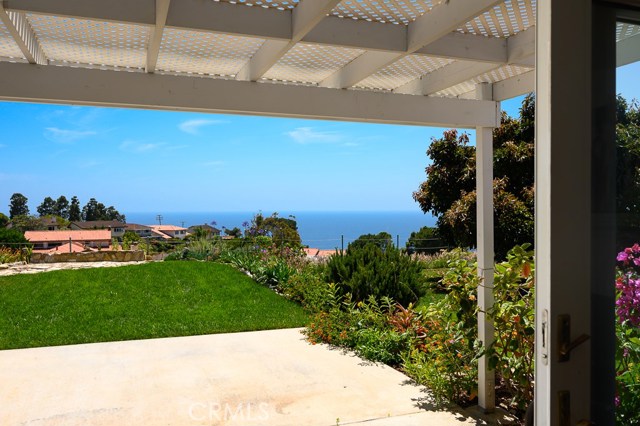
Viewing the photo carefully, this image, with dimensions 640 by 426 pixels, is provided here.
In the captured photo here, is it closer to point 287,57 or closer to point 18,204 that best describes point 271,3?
point 287,57

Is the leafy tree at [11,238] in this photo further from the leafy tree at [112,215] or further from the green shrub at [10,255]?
the leafy tree at [112,215]

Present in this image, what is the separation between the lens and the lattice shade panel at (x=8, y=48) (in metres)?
2.65

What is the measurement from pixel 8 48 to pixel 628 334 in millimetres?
3171

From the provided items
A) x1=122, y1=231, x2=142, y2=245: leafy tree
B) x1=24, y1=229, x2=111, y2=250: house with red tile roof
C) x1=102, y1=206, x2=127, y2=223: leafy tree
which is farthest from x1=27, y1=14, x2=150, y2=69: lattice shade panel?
x1=102, y1=206, x2=127, y2=223: leafy tree

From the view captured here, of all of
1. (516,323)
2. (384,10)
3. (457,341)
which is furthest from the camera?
(457,341)

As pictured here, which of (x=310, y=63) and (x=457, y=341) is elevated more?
(x=310, y=63)

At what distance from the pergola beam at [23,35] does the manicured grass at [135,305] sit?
422 centimetres

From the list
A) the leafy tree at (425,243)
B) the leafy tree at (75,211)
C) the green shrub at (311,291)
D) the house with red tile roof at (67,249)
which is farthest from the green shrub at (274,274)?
the leafy tree at (75,211)

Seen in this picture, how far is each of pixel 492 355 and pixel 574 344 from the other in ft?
7.76

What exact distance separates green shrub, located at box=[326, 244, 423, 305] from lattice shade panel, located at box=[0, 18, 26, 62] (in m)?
4.55

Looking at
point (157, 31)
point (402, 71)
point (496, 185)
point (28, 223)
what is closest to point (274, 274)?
point (496, 185)

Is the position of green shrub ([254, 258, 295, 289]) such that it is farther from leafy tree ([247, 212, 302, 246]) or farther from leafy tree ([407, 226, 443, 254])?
leafy tree ([407, 226, 443, 254])

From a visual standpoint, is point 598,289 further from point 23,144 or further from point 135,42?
point 23,144

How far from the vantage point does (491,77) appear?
379 centimetres
